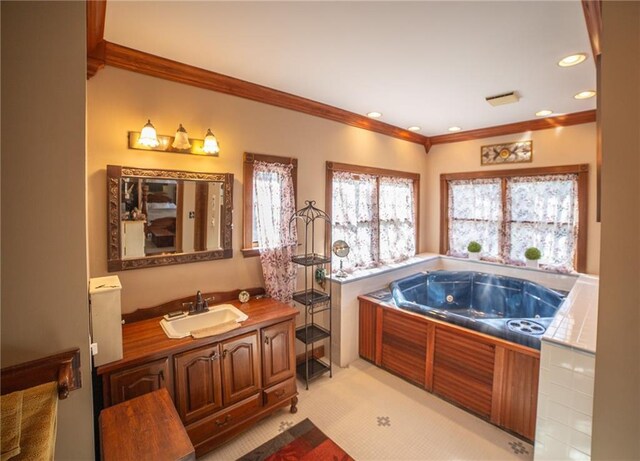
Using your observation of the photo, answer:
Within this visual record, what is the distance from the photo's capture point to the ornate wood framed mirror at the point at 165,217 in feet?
6.38

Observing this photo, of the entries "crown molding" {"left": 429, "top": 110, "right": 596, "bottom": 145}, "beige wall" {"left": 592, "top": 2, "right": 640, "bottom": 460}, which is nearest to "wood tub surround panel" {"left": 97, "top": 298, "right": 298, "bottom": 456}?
"beige wall" {"left": 592, "top": 2, "right": 640, "bottom": 460}

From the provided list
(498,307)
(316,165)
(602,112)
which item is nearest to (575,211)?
(498,307)

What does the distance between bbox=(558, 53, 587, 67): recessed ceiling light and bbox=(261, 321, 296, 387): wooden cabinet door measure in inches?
107

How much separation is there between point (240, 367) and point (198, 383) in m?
0.28

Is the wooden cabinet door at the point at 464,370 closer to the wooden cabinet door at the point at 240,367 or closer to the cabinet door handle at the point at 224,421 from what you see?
the wooden cabinet door at the point at 240,367

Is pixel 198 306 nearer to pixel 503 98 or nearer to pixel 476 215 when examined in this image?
pixel 503 98

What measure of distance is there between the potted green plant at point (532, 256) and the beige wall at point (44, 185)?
426 cm

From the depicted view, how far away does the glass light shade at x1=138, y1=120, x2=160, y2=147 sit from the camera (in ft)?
6.32

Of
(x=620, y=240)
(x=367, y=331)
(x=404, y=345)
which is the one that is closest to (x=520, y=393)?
(x=404, y=345)

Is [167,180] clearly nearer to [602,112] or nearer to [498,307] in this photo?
[602,112]

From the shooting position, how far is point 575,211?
3.40m

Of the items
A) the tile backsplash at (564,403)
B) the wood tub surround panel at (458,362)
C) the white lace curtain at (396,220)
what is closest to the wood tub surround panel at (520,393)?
the wood tub surround panel at (458,362)

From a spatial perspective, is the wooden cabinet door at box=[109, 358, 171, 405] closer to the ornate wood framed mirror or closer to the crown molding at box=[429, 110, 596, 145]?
the ornate wood framed mirror

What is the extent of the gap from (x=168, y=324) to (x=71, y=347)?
2.66 feet
